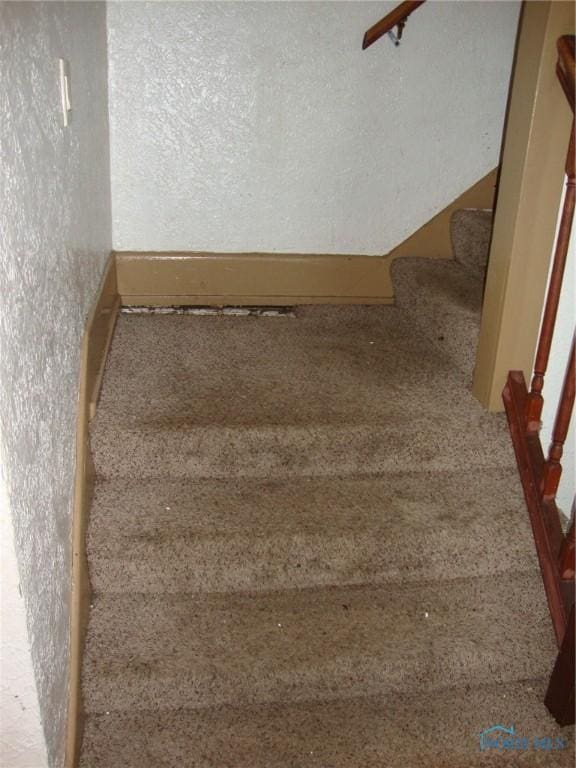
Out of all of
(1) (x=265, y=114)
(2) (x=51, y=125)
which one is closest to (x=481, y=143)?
(1) (x=265, y=114)

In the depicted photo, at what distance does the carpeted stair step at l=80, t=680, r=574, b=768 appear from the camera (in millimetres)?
1407

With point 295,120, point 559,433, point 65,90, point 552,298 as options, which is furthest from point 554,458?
point 295,120

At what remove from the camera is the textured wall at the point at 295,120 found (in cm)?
227

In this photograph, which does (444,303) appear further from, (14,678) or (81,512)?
(14,678)

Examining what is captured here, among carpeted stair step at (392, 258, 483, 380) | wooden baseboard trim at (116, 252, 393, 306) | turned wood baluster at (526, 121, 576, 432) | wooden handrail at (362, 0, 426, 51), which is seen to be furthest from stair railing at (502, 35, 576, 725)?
wooden baseboard trim at (116, 252, 393, 306)

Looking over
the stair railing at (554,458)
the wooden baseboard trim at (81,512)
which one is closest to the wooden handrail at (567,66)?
the stair railing at (554,458)

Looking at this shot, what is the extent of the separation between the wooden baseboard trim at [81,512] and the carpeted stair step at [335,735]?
8 centimetres

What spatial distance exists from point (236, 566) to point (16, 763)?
58 centimetres

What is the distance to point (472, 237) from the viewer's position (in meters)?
2.48

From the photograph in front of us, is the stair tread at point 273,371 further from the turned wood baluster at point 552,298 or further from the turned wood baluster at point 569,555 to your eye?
the turned wood baluster at point 569,555

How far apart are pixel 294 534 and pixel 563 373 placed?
0.84 m

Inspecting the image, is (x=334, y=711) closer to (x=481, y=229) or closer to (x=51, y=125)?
(x=51, y=125)

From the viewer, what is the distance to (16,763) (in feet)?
3.94

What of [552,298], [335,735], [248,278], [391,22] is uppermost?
[391,22]
